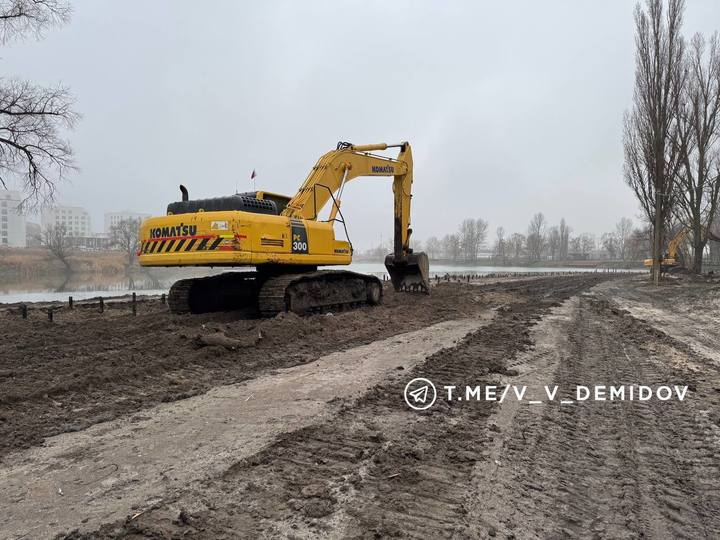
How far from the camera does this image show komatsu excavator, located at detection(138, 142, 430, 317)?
8.37 metres

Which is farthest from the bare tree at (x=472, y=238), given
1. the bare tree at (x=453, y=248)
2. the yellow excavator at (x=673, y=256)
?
the yellow excavator at (x=673, y=256)

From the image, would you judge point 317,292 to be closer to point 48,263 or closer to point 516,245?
point 48,263

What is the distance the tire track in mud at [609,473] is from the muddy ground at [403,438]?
0.04ft

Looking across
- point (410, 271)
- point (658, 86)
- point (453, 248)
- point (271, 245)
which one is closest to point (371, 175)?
point (410, 271)

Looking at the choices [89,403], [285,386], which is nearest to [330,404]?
[285,386]

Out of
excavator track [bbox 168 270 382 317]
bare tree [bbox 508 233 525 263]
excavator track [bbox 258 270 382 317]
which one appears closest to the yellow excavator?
excavator track [bbox 258 270 382 317]

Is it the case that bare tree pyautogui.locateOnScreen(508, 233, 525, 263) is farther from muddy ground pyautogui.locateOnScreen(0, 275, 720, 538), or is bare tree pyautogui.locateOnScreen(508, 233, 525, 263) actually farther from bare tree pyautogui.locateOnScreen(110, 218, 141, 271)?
muddy ground pyautogui.locateOnScreen(0, 275, 720, 538)

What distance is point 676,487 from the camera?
2893 millimetres

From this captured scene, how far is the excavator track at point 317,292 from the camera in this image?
897 cm

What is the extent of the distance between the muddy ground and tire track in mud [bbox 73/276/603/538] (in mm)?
12

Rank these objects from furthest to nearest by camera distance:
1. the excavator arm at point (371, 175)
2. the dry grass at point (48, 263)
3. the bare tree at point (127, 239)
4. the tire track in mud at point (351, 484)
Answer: the bare tree at point (127, 239) → the dry grass at point (48, 263) → the excavator arm at point (371, 175) → the tire track in mud at point (351, 484)

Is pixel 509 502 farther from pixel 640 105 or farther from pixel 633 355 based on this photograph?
pixel 640 105

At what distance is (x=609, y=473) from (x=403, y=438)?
141cm

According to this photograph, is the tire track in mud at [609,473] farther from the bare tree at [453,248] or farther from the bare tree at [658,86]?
the bare tree at [453,248]
